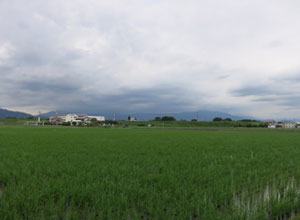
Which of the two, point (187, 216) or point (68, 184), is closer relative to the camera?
point (187, 216)

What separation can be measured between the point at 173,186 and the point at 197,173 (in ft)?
4.40

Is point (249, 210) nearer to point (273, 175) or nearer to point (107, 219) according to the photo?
point (107, 219)

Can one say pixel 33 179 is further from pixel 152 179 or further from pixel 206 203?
pixel 206 203

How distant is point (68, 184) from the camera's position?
3.94m

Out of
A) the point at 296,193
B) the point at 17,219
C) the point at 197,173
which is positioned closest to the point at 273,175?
the point at 296,193

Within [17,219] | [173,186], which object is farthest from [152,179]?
[17,219]

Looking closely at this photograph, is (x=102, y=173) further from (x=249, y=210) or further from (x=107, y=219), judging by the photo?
(x=249, y=210)

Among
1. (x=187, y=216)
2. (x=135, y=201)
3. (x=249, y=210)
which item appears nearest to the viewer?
(x=187, y=216)

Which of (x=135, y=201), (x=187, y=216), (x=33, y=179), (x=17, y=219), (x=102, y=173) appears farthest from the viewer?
(x=102, y=173)

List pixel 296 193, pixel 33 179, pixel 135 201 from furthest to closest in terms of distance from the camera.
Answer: pixel 33 179 < pixel 296 193 < pixel 135 201

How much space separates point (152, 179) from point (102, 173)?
1.39 metres

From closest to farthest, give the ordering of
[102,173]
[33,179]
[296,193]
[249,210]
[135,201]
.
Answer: [249,210] → [135,201] → [296,193] → [33,179] → [102,173]

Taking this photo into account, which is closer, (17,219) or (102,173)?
(17,219)

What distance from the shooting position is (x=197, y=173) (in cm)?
501
